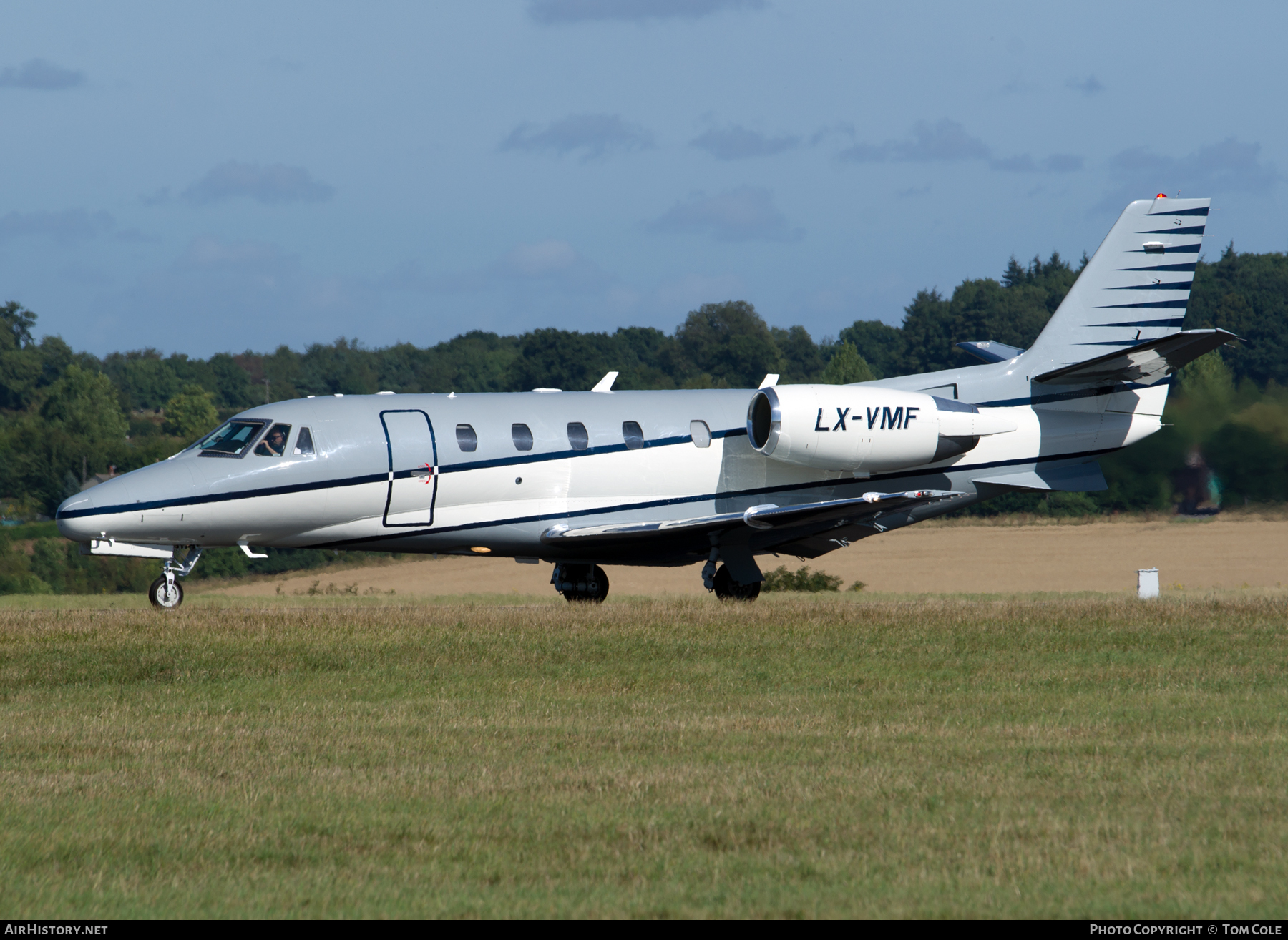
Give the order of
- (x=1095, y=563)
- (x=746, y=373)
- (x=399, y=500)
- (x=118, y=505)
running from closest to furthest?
1. (x=118, y=505)
2. (x=399, y=500)
3. (x=1095, y=563)
4. (x=746, y=373)

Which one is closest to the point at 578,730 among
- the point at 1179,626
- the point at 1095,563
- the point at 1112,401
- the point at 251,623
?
the point at 251,623

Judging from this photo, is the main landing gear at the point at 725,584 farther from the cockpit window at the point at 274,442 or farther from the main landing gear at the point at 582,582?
the cockpit window at the point at 274,442

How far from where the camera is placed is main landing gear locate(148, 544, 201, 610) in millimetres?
20391

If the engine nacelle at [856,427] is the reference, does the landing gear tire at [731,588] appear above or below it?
below

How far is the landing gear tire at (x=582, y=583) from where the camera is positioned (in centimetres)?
2436

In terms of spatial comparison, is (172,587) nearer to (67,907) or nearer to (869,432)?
(869,432)

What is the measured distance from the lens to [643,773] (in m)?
9.53

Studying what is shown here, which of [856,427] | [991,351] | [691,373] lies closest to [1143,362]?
[991,351]

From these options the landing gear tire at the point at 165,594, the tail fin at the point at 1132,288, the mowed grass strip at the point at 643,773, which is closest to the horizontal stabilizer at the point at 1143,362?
the tail fin at the point at 1132,288

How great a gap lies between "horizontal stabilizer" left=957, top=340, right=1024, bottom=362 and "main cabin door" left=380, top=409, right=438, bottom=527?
33.6ft

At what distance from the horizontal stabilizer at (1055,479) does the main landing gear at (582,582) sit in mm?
6343

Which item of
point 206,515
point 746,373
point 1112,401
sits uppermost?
point 746,373

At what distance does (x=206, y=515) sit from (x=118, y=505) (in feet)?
3.72
